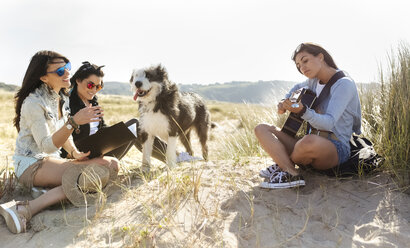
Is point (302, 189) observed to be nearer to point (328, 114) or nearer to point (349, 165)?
point (349, 165)

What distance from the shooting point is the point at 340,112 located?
3.39m

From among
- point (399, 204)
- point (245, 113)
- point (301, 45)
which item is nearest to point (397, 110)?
point (399, 204)

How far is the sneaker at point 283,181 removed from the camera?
3.59 m

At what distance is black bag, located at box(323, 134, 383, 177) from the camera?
12.1ft

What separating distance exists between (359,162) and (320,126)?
2.43 ft

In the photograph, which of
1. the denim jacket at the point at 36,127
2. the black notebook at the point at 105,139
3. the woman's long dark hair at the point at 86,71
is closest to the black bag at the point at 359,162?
the black notebook at the point at 105,139

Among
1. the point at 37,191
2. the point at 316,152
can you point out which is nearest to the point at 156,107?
the point at 37,191

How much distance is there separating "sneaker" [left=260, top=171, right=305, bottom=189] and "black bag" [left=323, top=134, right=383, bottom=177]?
0.45 metres

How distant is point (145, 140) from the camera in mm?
5172

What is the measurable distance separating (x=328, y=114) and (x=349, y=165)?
0.72 meters

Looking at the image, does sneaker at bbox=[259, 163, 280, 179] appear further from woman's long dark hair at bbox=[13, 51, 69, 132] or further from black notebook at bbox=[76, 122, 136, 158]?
woman's long dark hair at bbox=[13, 51, 69, 132]

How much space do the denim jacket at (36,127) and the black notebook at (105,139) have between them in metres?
0.37

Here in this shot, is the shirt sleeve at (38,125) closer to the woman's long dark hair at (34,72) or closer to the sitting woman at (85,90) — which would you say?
the woman's long dark hair at (34,72)

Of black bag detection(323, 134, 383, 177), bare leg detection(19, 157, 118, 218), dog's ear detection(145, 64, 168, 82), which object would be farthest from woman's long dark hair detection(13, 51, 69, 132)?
black bag detection(323, 134, 383, 177)
